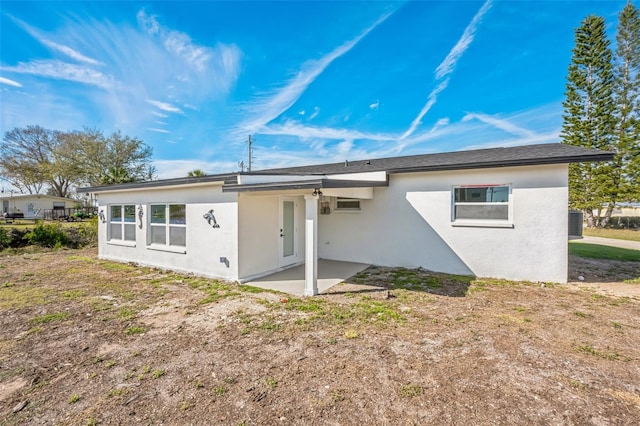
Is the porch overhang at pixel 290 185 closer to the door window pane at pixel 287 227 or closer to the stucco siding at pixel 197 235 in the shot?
the stucco siding at pixel 197 235

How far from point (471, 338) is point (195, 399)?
373 cm

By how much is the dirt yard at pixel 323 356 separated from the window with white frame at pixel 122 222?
3.48 m

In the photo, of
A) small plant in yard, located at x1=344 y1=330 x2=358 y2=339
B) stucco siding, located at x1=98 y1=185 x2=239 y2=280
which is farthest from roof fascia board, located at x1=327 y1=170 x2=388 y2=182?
small plant in yard, located at x1=344 y1=330 x2=358 y2=339

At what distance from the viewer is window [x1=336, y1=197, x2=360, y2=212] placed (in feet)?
30.6

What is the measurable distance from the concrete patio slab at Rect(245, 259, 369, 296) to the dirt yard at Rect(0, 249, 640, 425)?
0.54 metres

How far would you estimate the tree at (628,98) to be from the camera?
19.7 metres

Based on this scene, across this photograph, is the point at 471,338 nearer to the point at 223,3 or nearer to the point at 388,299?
the point at 388,299

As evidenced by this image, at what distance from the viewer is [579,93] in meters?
21.1

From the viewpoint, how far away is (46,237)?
1306 centimetres

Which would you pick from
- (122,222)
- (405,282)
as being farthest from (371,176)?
(122,222)

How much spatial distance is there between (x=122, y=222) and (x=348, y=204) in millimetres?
8253

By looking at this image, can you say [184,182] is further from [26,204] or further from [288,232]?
[26,204]

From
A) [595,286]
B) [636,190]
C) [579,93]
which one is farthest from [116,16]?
[636,190]

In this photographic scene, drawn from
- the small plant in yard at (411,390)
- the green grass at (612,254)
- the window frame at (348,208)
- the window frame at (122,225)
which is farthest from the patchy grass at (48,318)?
the green grass at (612,254)
